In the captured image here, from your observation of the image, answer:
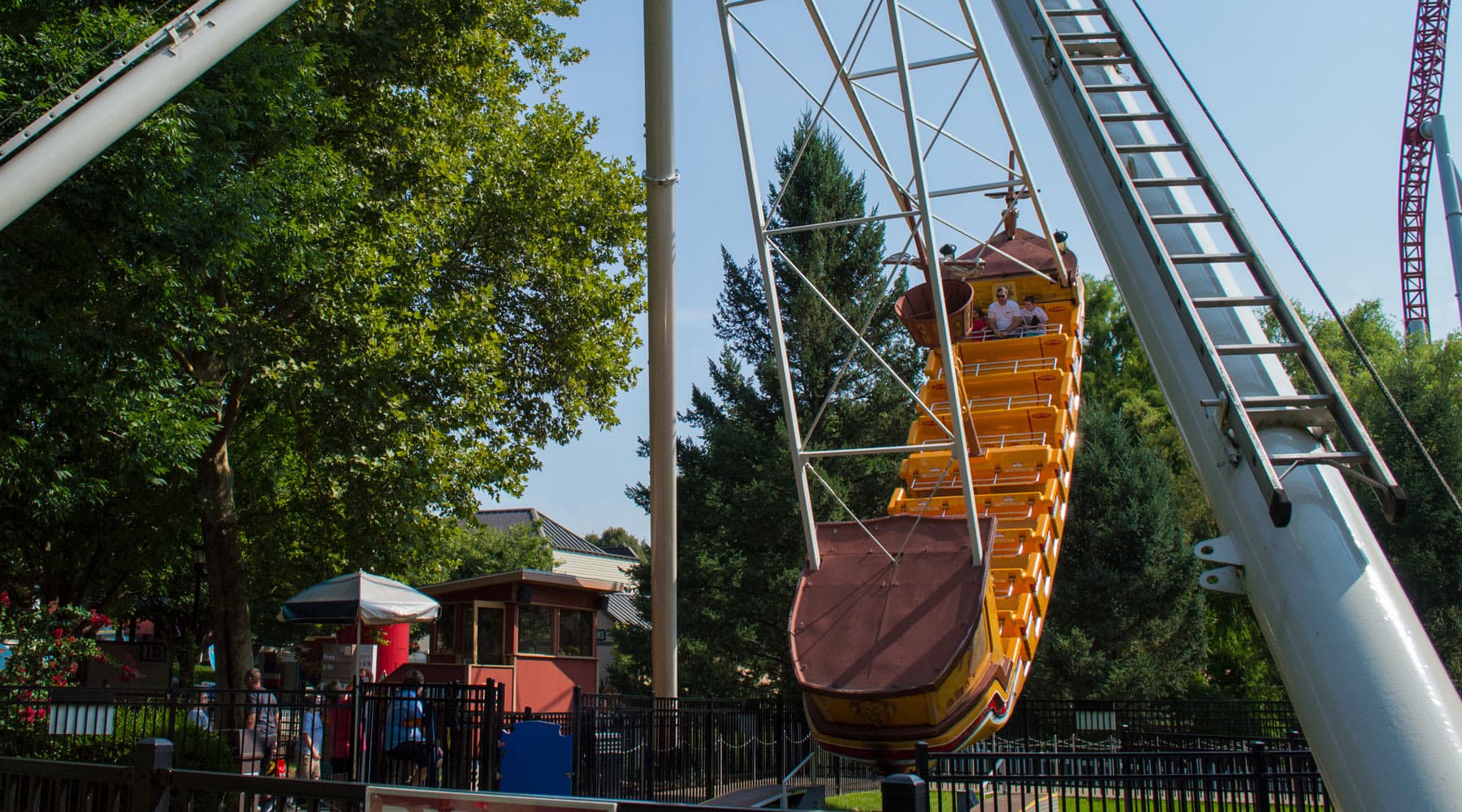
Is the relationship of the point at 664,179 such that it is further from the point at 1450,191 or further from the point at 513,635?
the point at 513,635

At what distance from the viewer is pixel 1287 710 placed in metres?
24.5

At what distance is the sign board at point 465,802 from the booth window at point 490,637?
Answer: 18.2 meters

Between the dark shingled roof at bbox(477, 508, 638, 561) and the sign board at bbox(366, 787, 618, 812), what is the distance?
63931 mm

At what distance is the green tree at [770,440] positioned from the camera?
29.7 meters

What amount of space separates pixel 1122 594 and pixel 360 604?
67.0ft

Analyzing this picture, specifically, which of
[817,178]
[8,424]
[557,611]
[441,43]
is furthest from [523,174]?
[817,178]

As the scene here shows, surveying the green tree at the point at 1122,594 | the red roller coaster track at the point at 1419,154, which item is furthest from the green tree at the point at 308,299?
the red roller coaster track at the point at 1419,154

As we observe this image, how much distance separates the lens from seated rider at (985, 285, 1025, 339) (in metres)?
15.4

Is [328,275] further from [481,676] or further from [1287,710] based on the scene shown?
[1287,710]

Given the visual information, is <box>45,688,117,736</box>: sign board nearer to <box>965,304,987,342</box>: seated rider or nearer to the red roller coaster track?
<box>965,304,987,342</box>: seated rider

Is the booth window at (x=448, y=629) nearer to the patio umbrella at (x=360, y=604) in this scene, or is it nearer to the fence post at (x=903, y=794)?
the patio umbrella at (x=360, y=604)

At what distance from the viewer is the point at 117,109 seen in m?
7.24

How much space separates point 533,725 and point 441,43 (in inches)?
531

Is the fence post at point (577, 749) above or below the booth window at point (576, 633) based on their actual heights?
below
